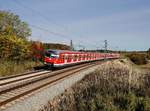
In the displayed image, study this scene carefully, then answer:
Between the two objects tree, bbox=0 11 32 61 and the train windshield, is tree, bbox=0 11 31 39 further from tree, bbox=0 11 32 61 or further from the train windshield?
the train windshield

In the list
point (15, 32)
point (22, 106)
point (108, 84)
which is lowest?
point (22, 106)

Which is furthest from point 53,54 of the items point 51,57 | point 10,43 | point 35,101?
point 35,101

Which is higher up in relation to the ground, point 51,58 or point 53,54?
point 53,54

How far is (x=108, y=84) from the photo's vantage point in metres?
13.6

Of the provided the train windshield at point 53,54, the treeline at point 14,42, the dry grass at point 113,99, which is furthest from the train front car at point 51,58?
the dry grass at point 113,99

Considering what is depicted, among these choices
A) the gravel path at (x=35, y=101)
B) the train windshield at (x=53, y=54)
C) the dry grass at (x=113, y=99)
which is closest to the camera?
the dry grass at (x=113, y=99)

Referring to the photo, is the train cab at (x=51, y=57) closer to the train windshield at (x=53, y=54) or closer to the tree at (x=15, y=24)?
the train windshield at (x=53, y=54)

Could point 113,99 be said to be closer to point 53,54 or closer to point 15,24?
point 53,54

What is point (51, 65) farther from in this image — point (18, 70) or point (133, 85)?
point (133, 85)

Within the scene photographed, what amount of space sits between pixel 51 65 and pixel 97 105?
70.4 feet

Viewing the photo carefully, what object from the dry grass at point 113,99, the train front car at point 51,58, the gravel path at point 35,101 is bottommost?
the gravel path at point 35,101

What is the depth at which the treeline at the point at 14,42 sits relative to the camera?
39250 mm

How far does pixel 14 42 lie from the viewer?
40.0 meters

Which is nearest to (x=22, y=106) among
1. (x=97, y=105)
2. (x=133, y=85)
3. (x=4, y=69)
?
(x=97, y=105)
